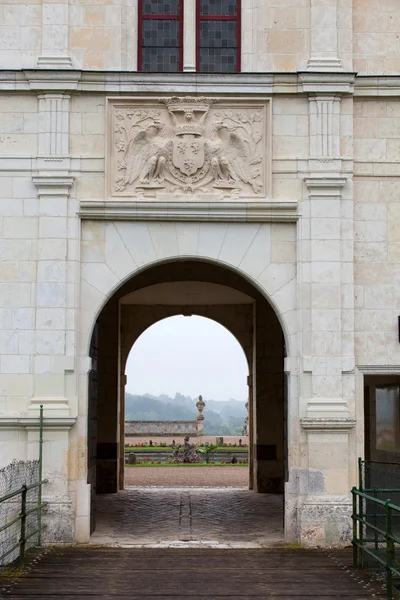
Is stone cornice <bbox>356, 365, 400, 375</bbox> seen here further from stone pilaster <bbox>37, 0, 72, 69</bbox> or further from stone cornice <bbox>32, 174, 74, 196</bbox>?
stone pilaster <bbox>37, 0, 72, 69</bbox>

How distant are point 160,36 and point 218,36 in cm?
85

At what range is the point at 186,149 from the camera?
1384cm

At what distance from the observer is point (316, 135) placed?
13898 millimetres

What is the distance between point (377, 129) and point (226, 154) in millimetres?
2208

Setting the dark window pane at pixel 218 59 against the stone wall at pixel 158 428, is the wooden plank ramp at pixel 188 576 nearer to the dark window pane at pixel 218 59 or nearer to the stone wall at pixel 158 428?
the dark window pane at pixel 218 59

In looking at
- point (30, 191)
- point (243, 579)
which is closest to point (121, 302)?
point (30, 191)

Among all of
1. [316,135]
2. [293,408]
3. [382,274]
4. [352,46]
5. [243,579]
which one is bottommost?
[243,579]

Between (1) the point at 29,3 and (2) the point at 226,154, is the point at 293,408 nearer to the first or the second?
(2) the point at 226,154

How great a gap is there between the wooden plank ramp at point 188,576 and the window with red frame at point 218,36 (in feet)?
22.4

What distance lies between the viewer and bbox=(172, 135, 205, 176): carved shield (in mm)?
13844

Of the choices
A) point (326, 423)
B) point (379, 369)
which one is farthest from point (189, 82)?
point (326, 423)

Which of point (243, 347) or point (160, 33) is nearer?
point (160, 33)

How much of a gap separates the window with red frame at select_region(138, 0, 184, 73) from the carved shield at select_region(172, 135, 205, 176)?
1.16m

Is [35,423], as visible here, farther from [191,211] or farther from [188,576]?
[191,211]
